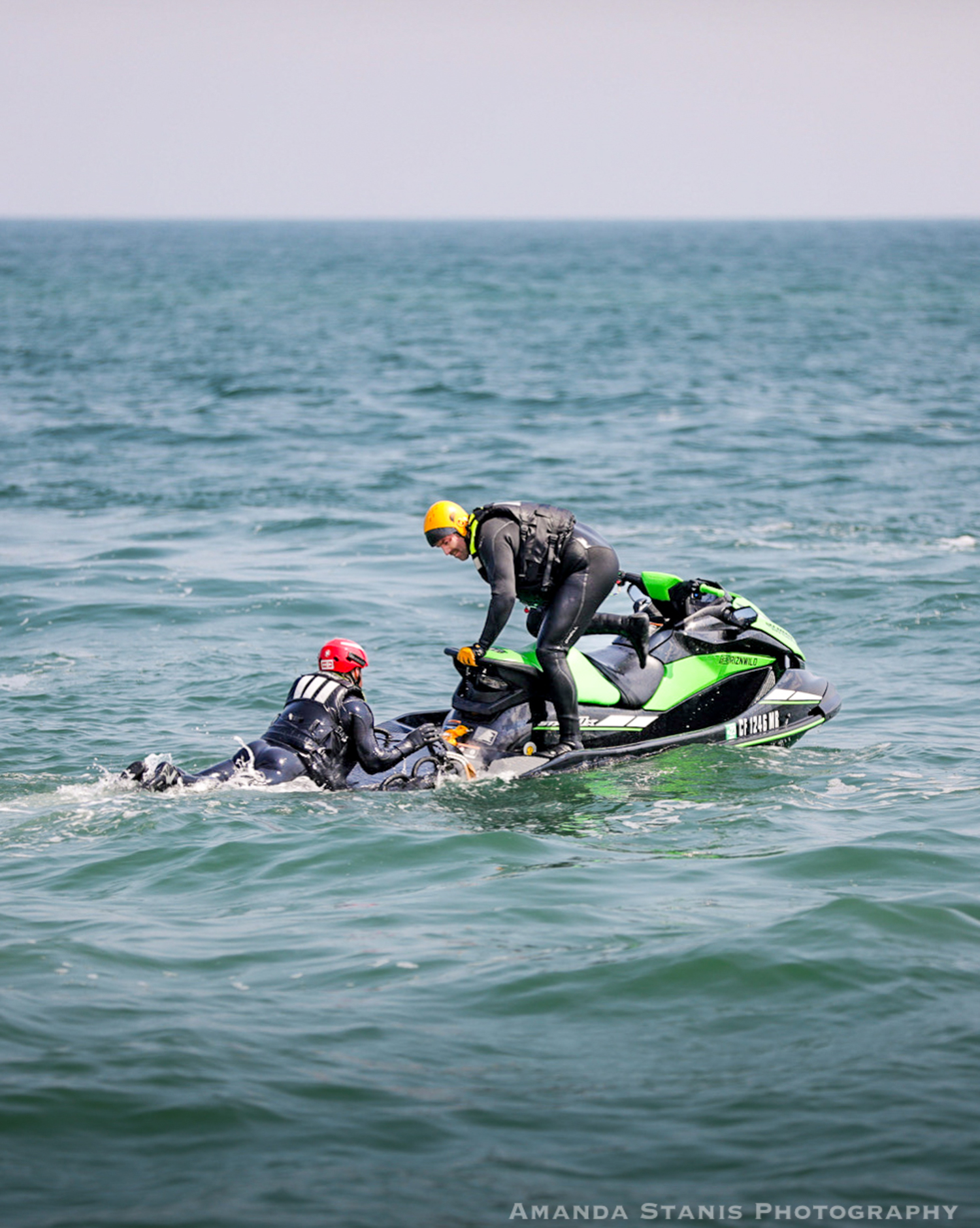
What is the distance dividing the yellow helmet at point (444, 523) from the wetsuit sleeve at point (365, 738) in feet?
4.06

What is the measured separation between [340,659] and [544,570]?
5.13 feet

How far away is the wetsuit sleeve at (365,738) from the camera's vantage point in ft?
31.3

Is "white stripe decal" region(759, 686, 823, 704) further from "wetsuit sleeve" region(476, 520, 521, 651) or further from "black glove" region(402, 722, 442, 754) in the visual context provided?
"black glove" region(402, 722, 442, 754)

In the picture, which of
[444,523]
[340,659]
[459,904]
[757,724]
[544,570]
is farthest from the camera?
[757,724]

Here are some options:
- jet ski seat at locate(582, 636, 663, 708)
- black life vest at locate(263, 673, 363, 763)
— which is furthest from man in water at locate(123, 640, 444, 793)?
jet ski seat at locate(582, 636, 663, 708)

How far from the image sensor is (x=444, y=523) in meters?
9.48

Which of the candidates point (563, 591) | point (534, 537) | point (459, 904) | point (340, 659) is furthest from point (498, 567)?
point (459, 904)

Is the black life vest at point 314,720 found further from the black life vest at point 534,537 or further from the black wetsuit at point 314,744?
the black life vest at point 534,537

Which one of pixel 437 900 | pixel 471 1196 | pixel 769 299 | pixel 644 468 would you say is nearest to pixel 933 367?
pixel 644 468

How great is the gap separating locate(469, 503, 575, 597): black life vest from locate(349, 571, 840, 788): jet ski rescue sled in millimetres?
570

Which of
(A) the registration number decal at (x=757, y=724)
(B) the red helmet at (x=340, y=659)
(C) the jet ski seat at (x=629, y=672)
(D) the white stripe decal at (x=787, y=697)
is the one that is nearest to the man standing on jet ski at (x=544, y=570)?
(C) the jet ski seat at (x=629, y=672)

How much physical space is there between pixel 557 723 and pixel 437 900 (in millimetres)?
2303

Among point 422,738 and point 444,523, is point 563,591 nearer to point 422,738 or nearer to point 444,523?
point 444,523

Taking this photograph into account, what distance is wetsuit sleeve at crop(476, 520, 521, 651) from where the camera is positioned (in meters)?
9.51
